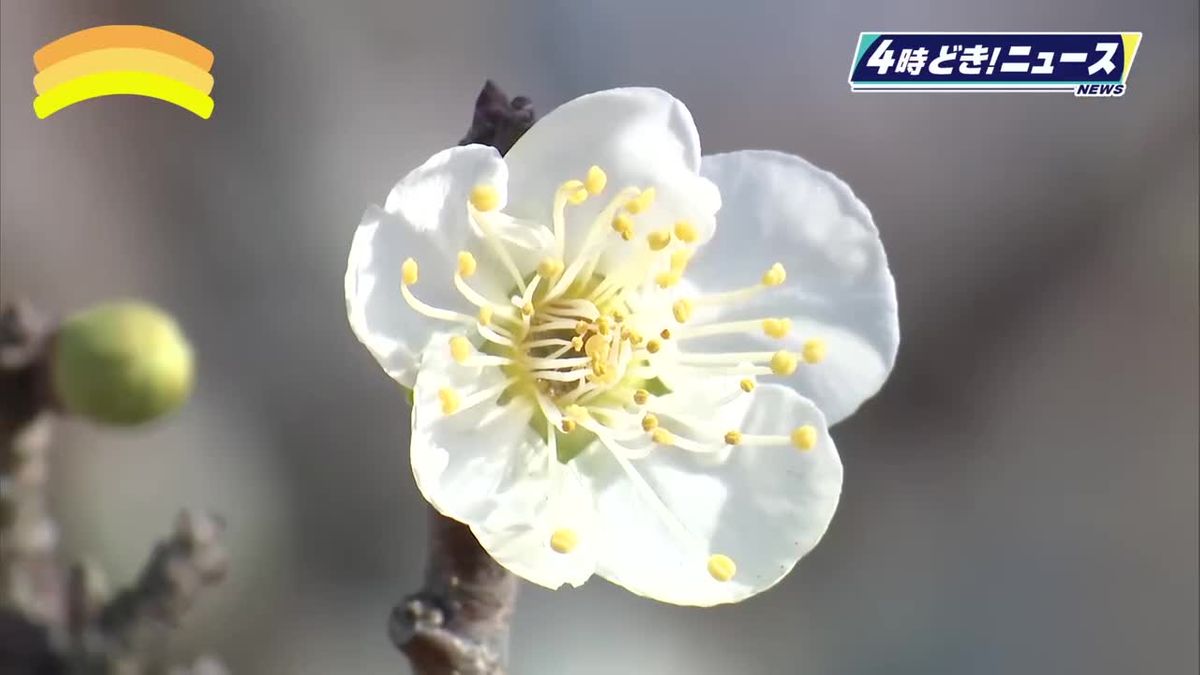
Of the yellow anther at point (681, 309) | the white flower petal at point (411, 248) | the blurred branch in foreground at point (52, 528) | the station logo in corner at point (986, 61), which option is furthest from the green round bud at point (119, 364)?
the station logo in corner at point (986, 61)

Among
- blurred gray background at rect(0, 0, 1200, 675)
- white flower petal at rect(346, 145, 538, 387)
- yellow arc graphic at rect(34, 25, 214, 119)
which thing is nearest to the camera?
white flower petal at rect(346, 145, 538, 387)

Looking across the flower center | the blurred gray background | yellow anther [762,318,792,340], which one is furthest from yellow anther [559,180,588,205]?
the blurred gray background

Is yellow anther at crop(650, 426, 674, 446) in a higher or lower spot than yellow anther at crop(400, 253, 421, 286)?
lower

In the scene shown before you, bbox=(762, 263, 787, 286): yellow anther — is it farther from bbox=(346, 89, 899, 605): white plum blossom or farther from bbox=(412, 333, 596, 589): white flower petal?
bbox=(412, 333, 596, 589): white flower petal

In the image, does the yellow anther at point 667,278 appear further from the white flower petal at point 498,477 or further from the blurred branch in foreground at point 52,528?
the blurred branch in foreground at point 52,528

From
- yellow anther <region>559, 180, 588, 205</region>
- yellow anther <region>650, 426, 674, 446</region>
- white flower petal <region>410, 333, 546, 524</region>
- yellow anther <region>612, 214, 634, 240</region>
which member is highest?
yellow anther <region>559, 180, 588, 205</region>

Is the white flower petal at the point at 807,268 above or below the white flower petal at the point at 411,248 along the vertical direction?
above

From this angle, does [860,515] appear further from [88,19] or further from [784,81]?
[88,19]
